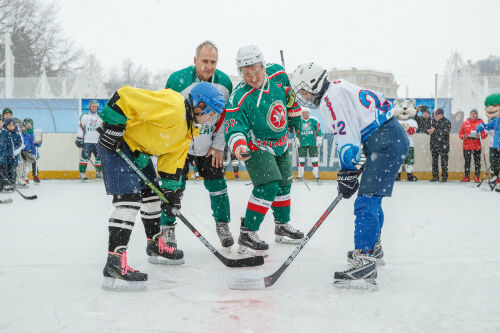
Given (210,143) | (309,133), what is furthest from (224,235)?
(309,133)

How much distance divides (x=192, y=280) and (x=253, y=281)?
380 millimetres

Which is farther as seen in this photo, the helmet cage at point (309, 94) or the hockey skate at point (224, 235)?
the hockey skate at point (224, 235)

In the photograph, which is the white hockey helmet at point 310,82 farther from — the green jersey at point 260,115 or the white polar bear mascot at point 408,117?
the white polar bear mascot at point 408,117

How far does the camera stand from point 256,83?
3.39m

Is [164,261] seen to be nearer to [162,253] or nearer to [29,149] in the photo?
[162,253]

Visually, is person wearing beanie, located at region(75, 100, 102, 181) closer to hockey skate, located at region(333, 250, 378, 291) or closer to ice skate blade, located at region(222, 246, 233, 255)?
ice skate blade, located at region(222, 246, 233, 255)

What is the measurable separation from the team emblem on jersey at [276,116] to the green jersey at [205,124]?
0.36 meters

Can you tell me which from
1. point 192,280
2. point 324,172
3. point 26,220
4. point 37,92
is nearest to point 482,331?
point 192,280

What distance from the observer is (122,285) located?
2562 millimetres

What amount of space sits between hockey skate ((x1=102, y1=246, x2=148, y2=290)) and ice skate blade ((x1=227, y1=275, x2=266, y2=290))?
1.51 feet

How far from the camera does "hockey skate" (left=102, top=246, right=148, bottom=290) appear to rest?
8.42 feet

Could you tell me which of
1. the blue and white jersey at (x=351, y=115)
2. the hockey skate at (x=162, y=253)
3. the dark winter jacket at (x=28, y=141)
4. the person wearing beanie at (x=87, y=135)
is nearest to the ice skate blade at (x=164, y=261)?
the hockey skate at (x=162, y=253)

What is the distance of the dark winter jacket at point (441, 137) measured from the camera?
9820mm

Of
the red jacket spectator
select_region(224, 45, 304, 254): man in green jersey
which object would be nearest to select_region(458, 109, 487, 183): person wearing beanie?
the red jacket spectator
